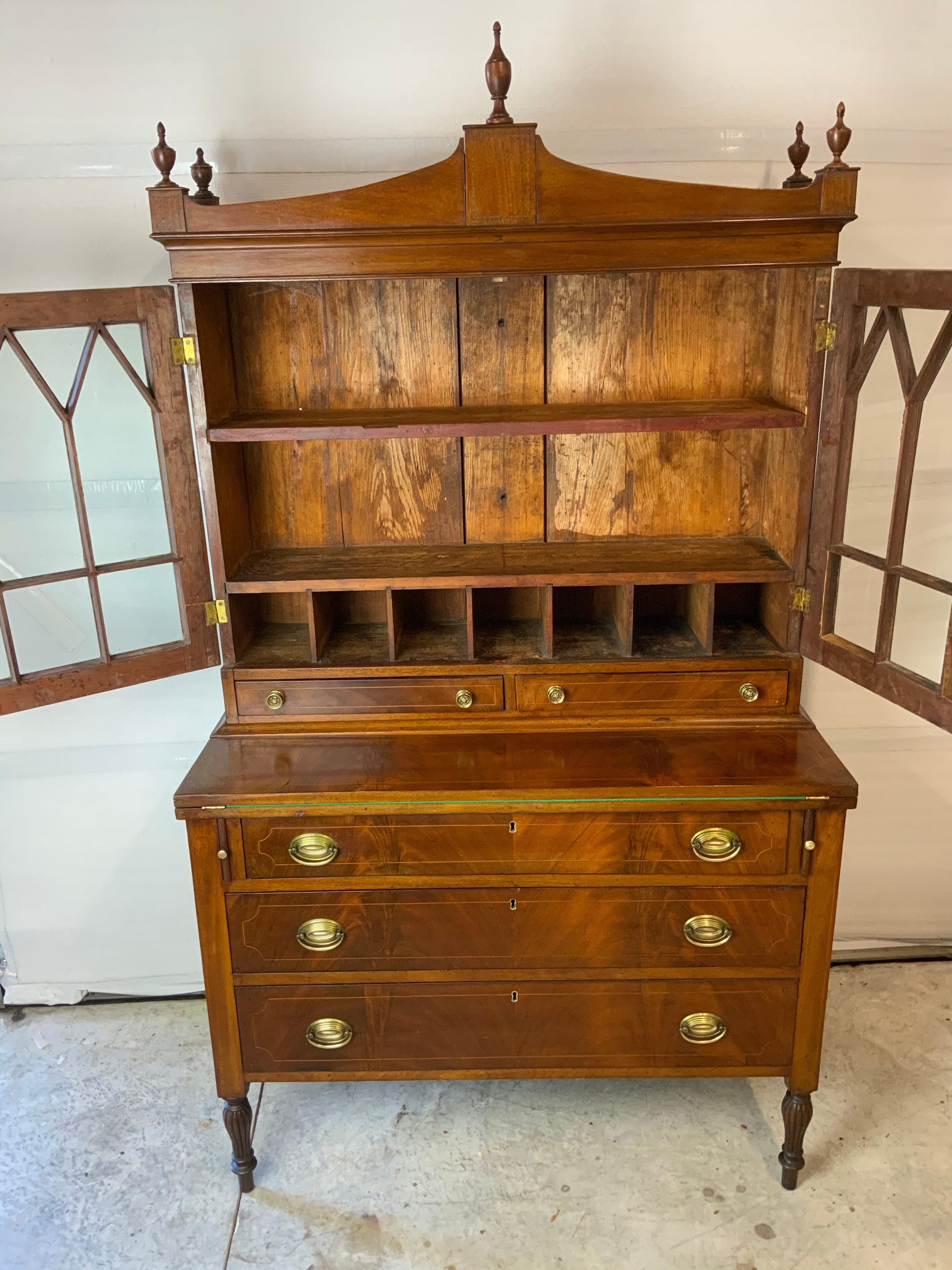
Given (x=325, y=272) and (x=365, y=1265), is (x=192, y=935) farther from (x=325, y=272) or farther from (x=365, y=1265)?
(x=325, y=272)

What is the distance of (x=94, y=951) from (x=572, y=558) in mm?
1732

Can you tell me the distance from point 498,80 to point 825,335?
30.1 inches

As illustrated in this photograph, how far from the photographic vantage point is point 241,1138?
209cm

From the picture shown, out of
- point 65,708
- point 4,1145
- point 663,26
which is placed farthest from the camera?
point 65,708

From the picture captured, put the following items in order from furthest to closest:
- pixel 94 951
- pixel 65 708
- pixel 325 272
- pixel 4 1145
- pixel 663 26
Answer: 1. pixel 94 951
2. pixel 65 708
3. pixel 4 1145
4. pixel 663 26
5. pixel 325 272

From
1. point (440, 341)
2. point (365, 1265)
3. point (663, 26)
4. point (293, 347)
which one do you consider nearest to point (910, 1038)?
point (365, 1265)

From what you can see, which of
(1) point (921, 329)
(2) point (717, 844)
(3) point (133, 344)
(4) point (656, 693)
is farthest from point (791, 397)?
(3) point (133, 344)

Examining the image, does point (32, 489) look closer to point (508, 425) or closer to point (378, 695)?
point (378, 695)

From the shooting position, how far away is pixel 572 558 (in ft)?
7.06

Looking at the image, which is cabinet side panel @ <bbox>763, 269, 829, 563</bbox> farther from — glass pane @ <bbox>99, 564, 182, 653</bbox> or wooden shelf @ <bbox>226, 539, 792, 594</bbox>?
glass pane @ <bbox>99, 564, 182, 653</bbox>

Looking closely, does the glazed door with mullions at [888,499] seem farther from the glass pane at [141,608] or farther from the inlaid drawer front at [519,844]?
the glass pane at [141,608]

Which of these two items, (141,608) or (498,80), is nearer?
(498,80)

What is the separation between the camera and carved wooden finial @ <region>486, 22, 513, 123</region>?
66.4 inches

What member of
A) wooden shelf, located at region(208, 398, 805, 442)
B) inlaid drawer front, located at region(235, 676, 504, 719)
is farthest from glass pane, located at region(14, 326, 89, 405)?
inlaid drawer front, located at region(235, 676, 504, 719)
